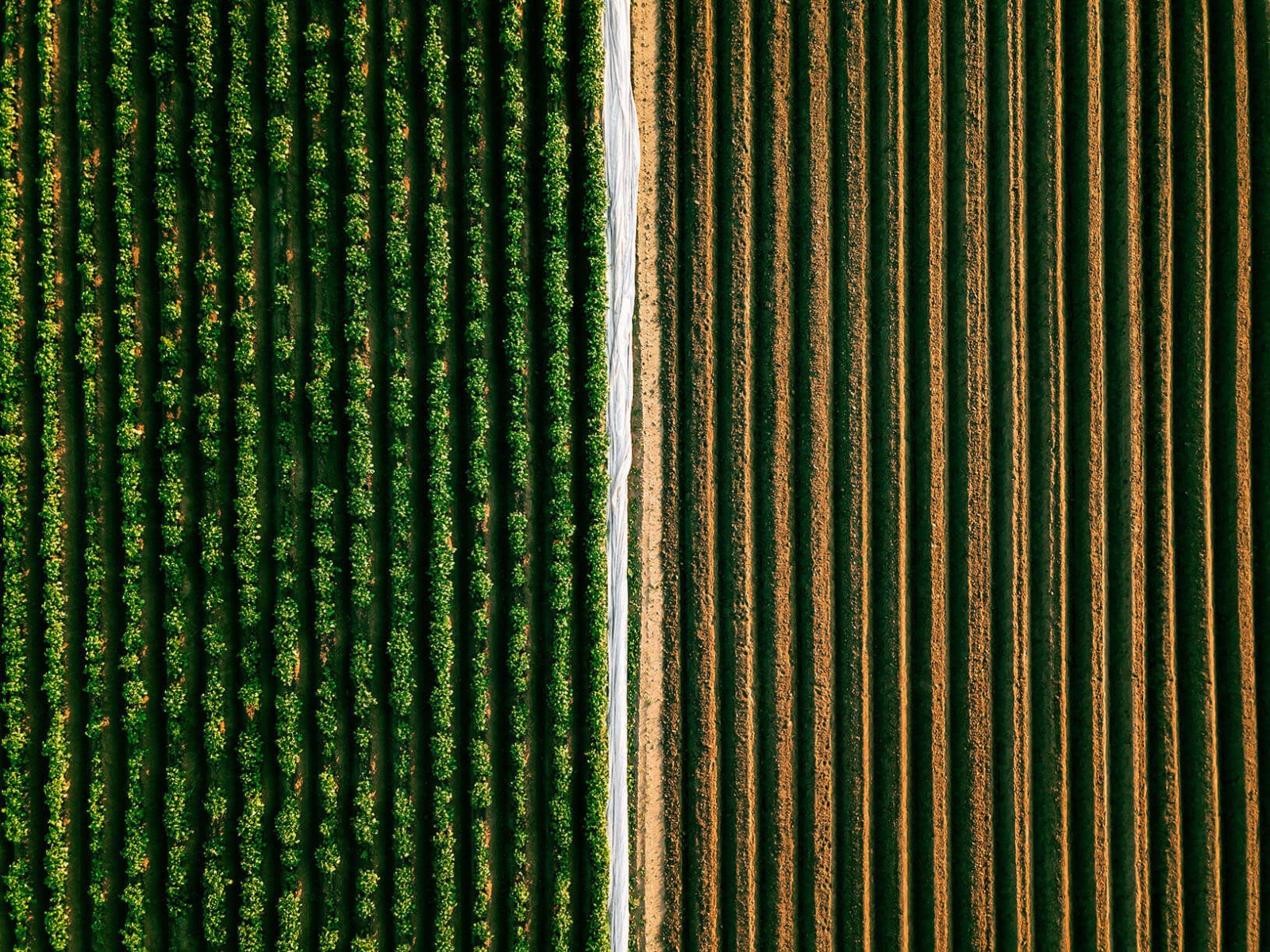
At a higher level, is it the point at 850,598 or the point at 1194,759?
the point at 850,598

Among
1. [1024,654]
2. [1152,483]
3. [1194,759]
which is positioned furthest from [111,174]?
[1194,759]

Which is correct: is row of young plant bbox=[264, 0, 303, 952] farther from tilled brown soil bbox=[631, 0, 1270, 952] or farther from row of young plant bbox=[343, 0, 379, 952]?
tilled brown soil bbox=[631, 0, 1270, 952]

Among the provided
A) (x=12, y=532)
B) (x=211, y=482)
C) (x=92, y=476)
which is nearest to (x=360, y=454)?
(x=211, y=482)

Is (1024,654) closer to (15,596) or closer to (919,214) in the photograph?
(919,214)

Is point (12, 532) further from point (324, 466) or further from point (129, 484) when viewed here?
point (324, 466)

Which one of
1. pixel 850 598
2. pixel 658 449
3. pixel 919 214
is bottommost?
pixel 850 598

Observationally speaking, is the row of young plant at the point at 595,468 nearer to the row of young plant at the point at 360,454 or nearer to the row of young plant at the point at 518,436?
the row of young plant at the point at 518,436
